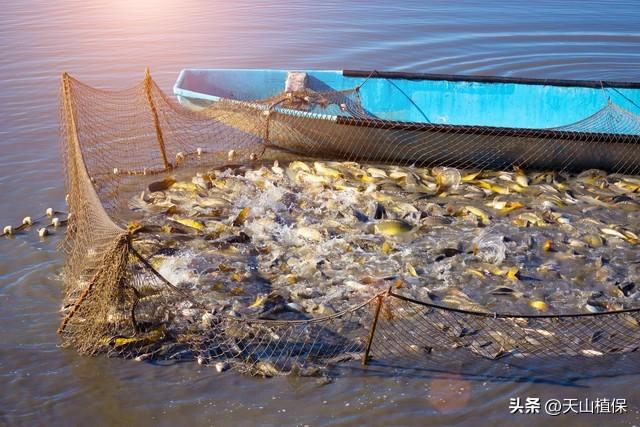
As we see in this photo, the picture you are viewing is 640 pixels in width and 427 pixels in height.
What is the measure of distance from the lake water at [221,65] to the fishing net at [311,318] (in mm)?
295

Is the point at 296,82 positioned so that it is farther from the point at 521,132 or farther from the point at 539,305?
the point at 539,305

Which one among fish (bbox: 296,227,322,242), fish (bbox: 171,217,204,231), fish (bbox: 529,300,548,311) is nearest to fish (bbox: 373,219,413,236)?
fish (bbox: 296,227,322,242)

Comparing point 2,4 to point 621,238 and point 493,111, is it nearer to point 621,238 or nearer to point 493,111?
point 493,111

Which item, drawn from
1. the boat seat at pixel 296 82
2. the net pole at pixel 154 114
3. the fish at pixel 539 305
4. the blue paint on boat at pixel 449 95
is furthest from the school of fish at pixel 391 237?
the boat seat at pixel 296 82

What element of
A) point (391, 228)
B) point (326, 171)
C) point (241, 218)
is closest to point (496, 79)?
point (326, 171)

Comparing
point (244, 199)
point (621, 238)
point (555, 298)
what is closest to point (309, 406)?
point (555, 298)

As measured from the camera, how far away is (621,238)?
28.6 feet

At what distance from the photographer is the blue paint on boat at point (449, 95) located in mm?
11391

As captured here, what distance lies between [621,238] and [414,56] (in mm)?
8829

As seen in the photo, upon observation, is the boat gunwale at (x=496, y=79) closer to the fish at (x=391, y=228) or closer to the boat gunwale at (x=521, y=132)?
the boat gunwale at (x=521, y=132)

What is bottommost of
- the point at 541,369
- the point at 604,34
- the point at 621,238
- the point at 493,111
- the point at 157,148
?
the point at 541,369

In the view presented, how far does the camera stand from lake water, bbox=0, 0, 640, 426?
20.1 ft

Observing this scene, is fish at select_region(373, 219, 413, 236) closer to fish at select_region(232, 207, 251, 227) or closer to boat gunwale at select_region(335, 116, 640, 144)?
fish at select_region(232, 207, 251, 227)

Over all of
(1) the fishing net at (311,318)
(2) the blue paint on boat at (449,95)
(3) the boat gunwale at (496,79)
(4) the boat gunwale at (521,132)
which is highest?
(3) the boat gunwale at (496,79)
